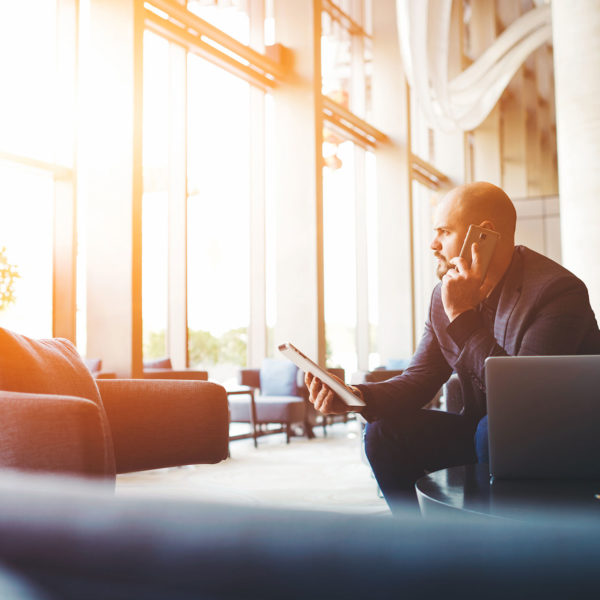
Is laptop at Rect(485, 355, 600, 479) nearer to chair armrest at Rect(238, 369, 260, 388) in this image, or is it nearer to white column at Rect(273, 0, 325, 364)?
chair armrest at Rect(238, 369, 260, 388)

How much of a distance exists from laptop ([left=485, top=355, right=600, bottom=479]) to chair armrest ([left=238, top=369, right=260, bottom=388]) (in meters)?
5.97

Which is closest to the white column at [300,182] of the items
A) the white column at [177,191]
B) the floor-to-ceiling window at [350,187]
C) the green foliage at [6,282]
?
the floor-to-ceiling window at [350,187]

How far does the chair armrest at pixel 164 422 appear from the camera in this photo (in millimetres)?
1970

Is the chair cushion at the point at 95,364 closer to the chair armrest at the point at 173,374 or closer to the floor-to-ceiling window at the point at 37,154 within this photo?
the chair armrest at the point at 173,374

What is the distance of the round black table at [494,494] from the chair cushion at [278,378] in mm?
5615

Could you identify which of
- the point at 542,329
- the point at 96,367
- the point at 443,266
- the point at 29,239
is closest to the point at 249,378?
the point at 96,367

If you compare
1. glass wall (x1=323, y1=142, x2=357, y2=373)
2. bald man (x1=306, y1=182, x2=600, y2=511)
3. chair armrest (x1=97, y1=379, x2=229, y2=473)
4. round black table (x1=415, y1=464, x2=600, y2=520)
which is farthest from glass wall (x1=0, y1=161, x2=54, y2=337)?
round black table (x1=415, y1=464, x2=600, y2=520)

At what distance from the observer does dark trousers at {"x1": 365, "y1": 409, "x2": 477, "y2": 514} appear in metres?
1.92

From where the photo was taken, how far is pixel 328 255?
8414 mm

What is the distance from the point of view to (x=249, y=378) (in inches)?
286

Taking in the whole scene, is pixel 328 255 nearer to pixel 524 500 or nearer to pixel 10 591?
pixel 524 500

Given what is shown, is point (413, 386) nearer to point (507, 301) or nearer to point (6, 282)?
point (507, 301)

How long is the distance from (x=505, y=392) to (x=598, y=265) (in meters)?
4.07

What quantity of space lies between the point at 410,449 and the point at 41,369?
988mm
